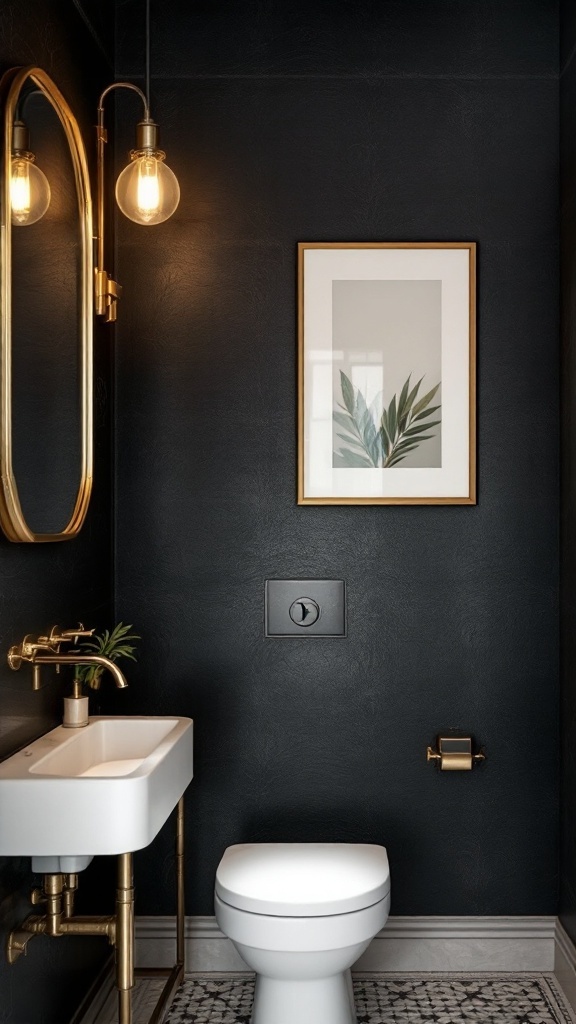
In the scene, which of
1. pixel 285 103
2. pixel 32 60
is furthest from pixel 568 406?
pixel 32 60

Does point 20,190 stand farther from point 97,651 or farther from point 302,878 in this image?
point 302,878

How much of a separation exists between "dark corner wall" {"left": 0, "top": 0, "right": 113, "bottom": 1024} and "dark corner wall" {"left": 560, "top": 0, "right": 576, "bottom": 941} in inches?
49.7

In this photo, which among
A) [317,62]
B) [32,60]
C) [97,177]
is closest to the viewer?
[32,60]

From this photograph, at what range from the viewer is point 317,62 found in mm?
2516

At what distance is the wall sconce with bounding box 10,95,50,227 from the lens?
1.68 metres

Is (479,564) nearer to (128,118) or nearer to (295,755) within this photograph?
(295,755)

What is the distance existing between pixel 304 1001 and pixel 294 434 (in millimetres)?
1418

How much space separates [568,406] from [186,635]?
1.24 metres

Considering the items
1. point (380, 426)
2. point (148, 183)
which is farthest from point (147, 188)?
point (380, 426)

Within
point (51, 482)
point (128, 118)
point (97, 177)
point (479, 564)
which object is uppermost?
point (128, 118)

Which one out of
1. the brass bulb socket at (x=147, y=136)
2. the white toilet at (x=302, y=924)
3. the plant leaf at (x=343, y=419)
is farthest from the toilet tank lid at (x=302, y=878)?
the brass bulb socket at (x=147, y=136)

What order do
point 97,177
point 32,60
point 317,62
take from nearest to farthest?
point 32,60 < point 97,177 < point 317,62

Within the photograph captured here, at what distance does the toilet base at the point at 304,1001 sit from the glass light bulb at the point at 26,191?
1.70m

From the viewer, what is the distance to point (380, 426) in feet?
8.21
